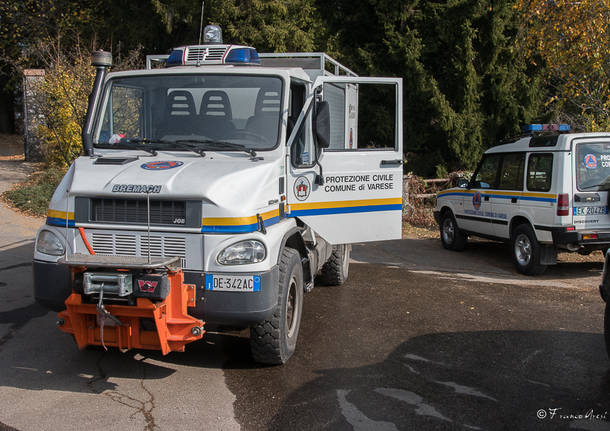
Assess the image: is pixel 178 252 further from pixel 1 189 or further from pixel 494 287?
pixel 1 189

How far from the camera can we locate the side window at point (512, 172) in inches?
386

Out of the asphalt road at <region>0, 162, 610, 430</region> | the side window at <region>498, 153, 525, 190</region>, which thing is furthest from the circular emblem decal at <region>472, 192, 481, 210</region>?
the asphalt road at <region>0, 162, 610, 430</region>

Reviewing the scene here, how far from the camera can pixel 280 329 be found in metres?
5.10

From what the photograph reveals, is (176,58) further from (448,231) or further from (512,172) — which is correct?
(448,231)

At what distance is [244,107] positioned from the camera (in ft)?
18.8

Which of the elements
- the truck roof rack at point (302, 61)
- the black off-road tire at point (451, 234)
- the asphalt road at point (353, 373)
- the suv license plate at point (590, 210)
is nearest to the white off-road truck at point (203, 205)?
the asphalt road at point (353, 373)

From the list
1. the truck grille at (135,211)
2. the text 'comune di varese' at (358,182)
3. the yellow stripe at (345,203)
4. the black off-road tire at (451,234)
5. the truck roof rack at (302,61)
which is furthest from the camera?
the black off-road tire at (451,234)

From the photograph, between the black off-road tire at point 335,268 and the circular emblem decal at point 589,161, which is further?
the circular emblem decal at point 589,161

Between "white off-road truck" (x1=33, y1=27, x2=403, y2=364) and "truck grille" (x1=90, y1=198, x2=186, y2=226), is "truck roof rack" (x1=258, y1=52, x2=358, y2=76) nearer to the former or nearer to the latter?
"white off-road truck" (x1=33, y1=27, x2=403, y2=364)

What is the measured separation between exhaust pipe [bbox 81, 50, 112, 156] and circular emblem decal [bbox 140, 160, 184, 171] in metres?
0.94

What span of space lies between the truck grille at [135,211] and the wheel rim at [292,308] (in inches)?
51.2

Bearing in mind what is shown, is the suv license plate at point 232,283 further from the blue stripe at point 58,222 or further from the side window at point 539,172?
the side window at point 539,172

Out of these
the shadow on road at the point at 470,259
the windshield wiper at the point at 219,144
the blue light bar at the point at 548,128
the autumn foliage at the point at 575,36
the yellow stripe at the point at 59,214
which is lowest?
the shadow on road at the point at 470,259

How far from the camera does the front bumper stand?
15.3 ft
